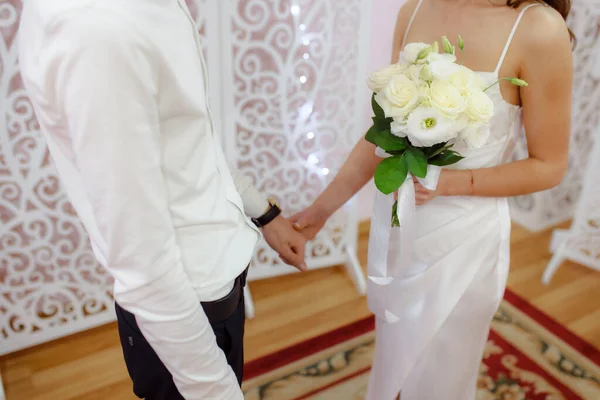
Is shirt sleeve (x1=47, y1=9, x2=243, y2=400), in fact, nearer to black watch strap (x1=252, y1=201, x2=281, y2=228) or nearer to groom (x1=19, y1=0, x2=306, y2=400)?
groom (x1=19, y1=0, x2=306, y2=400)

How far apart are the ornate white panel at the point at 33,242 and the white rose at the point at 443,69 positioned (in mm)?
1159

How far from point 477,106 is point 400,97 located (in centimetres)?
15

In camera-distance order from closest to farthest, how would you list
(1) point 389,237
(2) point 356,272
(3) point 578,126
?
(1) point 389,237
(2) point 356,272
(3) point 578,126

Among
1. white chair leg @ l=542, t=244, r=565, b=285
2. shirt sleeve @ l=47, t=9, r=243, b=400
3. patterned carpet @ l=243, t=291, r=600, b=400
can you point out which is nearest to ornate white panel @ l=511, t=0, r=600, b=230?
white chair leg @ l=542, t=244, r=565, b=285

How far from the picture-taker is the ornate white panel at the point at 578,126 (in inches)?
107

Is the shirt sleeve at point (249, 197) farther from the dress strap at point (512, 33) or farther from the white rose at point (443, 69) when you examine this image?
the dress strap at point (512, 33)

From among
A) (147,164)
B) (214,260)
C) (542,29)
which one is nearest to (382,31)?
(542,29)

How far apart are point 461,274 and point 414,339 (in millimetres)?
242

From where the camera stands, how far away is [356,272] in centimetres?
262

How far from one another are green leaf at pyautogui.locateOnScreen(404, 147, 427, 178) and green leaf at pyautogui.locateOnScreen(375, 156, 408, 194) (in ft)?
0.05

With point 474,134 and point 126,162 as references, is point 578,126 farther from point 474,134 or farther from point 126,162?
point 126,162

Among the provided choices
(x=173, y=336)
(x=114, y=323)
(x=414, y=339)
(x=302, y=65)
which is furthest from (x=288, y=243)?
(x=114, y=323)

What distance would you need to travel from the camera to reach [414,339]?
145 centimetres

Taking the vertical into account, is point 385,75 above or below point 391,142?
above
